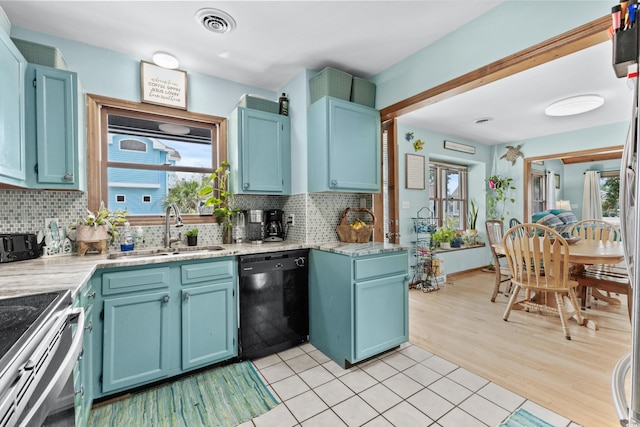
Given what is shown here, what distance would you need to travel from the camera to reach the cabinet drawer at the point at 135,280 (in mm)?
1734

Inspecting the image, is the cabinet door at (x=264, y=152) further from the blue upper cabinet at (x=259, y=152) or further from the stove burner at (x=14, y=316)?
the stove burner at (x=14, y=316)

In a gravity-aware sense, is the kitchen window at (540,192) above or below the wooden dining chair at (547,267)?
above

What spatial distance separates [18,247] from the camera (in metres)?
1.80

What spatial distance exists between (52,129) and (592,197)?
866 cm

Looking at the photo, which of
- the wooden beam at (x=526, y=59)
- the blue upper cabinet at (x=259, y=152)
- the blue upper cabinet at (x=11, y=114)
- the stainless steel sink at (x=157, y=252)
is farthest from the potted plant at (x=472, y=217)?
the blue upper cabinet at (x=11, y=114)

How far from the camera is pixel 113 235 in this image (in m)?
2.20

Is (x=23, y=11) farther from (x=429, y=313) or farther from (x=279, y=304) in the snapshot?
(x=429, y=313)

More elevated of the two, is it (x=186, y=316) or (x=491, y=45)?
(x=491, y=45)

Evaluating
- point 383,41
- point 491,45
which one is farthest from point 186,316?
point 491,45

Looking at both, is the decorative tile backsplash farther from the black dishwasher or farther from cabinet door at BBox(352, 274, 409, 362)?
cabinet door at BBox(352, 274, 409, 362)

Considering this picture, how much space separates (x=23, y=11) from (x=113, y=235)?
5.05 ft

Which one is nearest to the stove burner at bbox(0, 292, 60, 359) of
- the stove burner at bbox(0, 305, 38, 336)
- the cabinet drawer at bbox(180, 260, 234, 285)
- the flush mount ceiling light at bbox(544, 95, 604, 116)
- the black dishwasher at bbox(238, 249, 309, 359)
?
the stove burner at bbox(0, 305, 38, 336)

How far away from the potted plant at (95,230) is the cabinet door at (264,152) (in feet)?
3.28

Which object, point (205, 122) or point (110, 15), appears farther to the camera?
point (205, 122)
